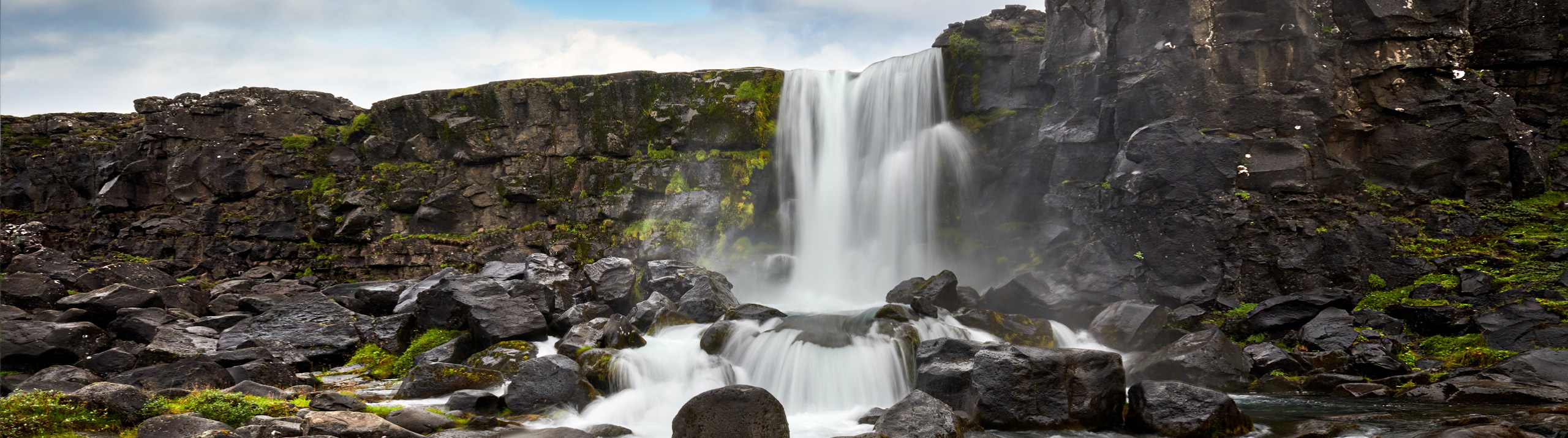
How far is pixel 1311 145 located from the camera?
46.8 feet

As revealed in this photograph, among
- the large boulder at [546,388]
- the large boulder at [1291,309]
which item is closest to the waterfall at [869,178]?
the large boulder at [1291,309]

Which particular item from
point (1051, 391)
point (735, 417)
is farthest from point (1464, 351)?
point (735, 417)

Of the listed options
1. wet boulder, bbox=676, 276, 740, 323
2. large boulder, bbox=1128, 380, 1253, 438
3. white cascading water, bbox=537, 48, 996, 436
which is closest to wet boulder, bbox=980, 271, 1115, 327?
white cascading water, bbox=537, 48, 996, 436

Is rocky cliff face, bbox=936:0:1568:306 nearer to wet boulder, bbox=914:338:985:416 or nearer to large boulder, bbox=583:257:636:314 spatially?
wet boulder, bbox=914:338:985:416

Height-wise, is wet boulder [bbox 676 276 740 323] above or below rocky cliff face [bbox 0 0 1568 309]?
below

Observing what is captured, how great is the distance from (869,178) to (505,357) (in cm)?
1126

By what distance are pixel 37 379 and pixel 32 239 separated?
23.4 m

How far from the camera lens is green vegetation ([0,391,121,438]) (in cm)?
708

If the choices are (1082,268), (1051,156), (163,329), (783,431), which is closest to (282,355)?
(163,329)

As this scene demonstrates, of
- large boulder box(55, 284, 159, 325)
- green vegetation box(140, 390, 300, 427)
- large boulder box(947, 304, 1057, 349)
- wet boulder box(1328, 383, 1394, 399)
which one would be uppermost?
large boulder box(55, 284, 159, 325)

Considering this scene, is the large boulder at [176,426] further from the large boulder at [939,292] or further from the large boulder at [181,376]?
the large boulder at [939,292]

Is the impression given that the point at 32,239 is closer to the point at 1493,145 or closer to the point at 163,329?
the point at 163,329

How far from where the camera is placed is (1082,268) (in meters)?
15.4

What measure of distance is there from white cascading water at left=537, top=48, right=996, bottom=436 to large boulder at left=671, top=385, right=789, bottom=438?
385 centimetres
